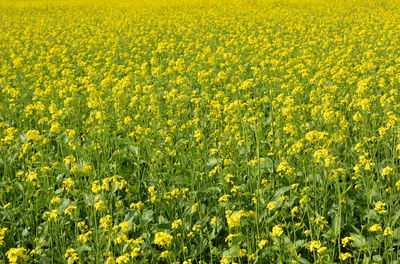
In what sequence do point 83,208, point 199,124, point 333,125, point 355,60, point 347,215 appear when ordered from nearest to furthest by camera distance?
point 347,215 → point 83,208 → point 333,125 → point 199,124 → point 355,60

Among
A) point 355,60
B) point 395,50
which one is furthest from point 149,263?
point 395,50

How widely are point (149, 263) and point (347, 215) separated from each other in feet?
5.46

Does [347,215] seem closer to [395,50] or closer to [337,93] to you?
[337,93]

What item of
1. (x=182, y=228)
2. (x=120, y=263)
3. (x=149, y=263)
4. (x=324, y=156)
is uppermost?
(x=324, y=156)

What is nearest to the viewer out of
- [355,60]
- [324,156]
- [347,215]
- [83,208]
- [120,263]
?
[120,263]

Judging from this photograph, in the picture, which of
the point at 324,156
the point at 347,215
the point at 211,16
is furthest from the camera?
the point at 211,16

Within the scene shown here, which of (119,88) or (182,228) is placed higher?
(119,88)

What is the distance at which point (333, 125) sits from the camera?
417 centimetres

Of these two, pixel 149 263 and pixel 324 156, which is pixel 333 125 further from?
pixel 149 263

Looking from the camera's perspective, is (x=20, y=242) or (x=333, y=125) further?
(x=333, y=125)

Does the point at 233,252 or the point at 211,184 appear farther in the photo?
the point at 211,184

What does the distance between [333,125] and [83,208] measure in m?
2.77

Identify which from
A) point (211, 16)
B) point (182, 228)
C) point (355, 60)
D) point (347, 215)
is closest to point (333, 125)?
point (347, 215)

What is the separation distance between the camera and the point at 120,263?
89.6 inches
